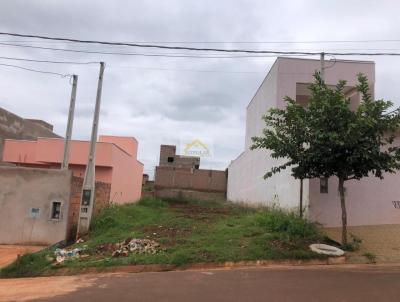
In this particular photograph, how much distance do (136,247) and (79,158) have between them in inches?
575

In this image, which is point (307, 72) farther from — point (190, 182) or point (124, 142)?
point (190, 182)

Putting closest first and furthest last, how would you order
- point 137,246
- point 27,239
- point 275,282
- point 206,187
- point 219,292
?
point 219,292, point 275,282, point 137,246, point 27,239, point 206,187

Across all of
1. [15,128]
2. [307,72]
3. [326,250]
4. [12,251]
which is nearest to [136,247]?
[12,251]

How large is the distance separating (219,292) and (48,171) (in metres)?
9.40

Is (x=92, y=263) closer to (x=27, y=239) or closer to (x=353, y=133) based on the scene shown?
(x=27, y=239)

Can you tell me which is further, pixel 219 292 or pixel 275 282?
pixel 275 282

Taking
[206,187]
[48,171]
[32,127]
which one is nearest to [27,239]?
[48,171]

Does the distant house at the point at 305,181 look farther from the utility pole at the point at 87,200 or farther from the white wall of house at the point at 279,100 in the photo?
the utility pole at the point at 87,200

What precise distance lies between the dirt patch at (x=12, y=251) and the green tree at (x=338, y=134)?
26.2 feet

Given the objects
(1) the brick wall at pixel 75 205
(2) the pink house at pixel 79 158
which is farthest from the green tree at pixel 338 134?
(2) the pink house at pixel 79 158

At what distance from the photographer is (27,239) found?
15.3 m

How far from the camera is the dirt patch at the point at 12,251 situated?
12.6m

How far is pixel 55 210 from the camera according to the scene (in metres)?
15.4

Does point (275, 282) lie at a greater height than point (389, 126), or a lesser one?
lesser
